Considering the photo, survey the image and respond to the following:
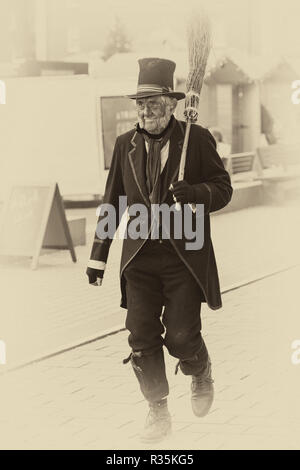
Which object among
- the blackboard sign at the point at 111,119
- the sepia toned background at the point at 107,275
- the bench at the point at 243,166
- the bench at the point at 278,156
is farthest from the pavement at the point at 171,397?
the bench at the point at 278,156

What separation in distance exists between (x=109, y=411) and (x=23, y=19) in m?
22.0

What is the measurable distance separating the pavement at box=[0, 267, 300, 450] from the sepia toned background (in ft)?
0.04

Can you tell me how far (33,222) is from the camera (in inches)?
460

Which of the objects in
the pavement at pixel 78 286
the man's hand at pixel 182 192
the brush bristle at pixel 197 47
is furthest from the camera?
the pavement at pixel 78 286

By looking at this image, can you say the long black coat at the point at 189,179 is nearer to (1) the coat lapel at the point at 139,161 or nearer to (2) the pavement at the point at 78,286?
(1) the coat lapel at the point at 139,161

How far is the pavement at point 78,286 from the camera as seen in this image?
26.7ft

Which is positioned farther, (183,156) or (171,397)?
(171,397)

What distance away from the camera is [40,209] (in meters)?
11.7

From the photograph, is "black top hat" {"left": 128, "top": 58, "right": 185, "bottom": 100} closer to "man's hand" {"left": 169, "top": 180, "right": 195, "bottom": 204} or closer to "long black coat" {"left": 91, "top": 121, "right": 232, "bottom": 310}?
"long black coat" {"left": 91, "top": 121, "right": 232, "bottom": 310}

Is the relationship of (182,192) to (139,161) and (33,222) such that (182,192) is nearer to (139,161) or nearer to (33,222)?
(139,161)

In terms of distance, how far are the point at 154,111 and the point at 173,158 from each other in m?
0.26

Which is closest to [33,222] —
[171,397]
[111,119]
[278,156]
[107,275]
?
[107,275]

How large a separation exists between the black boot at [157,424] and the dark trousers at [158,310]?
57 mm

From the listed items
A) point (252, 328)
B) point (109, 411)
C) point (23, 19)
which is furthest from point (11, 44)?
point (109, 411)
